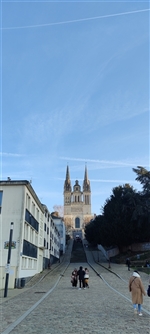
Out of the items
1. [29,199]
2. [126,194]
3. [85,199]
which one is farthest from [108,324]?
[85,199]

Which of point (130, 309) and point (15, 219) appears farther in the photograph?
point (15, 219)

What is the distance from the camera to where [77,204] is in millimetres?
154375

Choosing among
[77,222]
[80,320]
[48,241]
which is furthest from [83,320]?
[77,222]

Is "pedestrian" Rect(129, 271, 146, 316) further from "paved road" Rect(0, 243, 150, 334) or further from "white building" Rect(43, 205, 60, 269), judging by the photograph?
"white building" Rect(43, 205, 60, 269)

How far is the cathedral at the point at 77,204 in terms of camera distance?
149500 millimetres

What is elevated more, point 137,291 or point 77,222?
point 77,222

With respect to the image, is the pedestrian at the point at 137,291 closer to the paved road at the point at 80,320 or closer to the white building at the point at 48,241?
the paved road at the point at 80,320

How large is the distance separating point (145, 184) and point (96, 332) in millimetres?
41200

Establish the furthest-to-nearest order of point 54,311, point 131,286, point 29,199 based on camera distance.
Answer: point 29,199 → point 54,311 → point 131,286

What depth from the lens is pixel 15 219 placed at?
73.5 feet

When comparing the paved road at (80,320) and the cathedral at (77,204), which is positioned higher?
the cathedral at (77,204)

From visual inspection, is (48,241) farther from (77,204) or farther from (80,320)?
(77,204)

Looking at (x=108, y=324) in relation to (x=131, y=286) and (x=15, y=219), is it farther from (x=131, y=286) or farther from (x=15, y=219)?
(x=15, y=219)

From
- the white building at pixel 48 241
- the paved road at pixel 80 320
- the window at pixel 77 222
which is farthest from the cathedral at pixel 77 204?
the paved road at pixel 80 320
